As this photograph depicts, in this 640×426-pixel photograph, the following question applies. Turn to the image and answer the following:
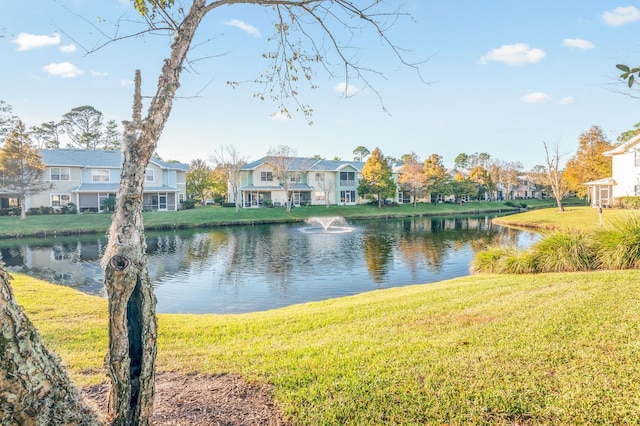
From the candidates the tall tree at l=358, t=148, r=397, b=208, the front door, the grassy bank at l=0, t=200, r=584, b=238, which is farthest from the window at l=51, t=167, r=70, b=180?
the tall tree at l=358, t=148, r=397, b=208

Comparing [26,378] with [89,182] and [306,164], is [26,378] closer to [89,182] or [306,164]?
[89,182]

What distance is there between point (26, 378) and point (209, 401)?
204 cm

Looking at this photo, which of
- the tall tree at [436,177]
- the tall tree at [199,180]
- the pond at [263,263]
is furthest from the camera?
the tall tree at [436,177]

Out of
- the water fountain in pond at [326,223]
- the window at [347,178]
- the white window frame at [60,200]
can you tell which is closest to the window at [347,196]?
the window at [347,178]

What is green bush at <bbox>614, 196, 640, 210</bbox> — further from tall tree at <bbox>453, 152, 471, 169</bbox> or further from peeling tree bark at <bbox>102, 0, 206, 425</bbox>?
tall tree at <bbox>453, 152, 471, 169</bbox>

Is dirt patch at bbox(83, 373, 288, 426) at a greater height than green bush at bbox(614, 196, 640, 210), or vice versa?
green bush at bbox(614, 196, 640, 210)

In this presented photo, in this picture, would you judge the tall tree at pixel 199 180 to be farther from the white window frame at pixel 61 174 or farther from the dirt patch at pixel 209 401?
the dirt patch at pixel 209 401

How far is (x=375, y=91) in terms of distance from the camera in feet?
14.2

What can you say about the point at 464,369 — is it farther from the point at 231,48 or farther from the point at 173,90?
the point at 231,48

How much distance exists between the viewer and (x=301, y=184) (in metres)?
52.5

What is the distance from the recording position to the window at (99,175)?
40.8 m

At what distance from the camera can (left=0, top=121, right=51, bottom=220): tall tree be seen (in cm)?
3225

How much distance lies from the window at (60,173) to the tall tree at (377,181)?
34545mm

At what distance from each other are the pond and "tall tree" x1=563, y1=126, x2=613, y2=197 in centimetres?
2051
